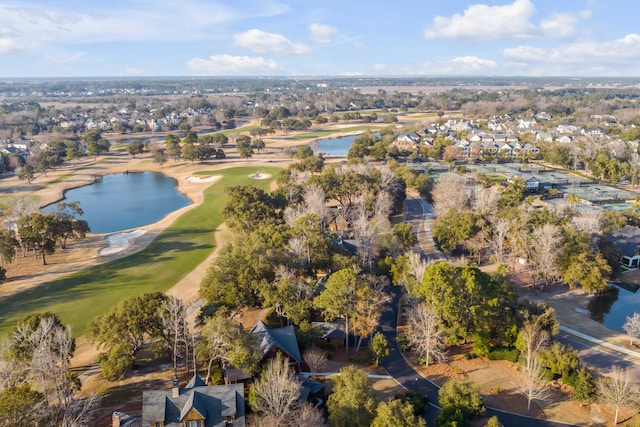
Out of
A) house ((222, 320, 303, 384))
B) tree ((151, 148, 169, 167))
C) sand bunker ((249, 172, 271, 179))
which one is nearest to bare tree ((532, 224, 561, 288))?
house ((222, 320, 303, 384))

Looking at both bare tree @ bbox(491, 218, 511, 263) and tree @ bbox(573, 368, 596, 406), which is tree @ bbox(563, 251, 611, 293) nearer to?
bare tree @ bbox(491, 218, 511, 263)

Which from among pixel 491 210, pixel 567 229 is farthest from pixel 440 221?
pixel 567 229

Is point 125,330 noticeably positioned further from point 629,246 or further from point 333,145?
point 333,145

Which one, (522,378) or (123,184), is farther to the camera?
(123,184)

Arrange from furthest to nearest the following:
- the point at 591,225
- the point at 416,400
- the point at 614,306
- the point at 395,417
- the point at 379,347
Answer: the point at 591,225 → the point at 614,306 → the point at 379,347 → the point at 416,400 → the point at 395,417

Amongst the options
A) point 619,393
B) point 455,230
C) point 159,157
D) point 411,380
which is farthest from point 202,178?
point 619,393

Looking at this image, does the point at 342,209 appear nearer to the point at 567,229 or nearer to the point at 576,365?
the point at 567,229
